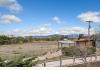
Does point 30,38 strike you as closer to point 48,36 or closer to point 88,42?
point 48,36

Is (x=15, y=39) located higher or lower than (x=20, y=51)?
higher

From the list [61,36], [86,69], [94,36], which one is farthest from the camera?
[61,36]

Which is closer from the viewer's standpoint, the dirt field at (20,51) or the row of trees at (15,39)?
the dirt field at (20,51)

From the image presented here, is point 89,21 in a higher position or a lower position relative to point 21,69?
higher

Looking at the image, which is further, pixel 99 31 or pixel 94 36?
pixel 94 36

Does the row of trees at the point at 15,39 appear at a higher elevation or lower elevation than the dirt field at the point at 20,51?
higher

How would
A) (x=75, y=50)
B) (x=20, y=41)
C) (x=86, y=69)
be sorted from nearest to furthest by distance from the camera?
(x=86, y=69)
(x=75, y=50)
(x=20, y=41)

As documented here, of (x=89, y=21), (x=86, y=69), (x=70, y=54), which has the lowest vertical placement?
(x=70, y=54)

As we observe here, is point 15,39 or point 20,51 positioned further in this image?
point 15,39

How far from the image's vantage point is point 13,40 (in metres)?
32.3

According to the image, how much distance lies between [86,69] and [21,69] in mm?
739

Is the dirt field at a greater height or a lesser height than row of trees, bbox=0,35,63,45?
lesser

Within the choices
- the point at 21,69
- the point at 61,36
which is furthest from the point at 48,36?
the point at 21,69

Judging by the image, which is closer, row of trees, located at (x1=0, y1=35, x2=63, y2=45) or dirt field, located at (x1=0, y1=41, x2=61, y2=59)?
dirt field, located at (x1=0, y1=41, x2=61, y2=59)
